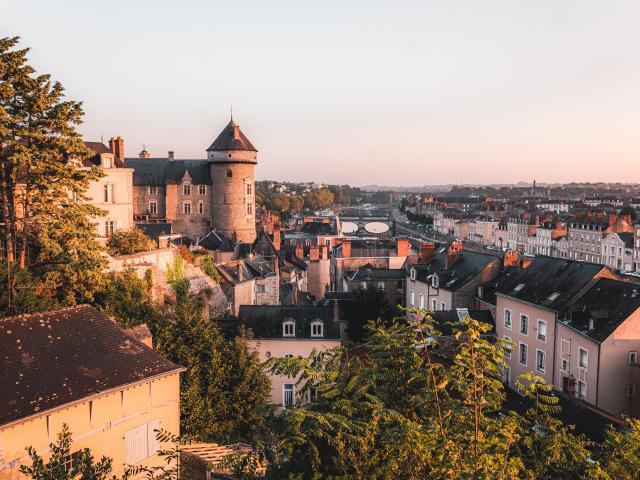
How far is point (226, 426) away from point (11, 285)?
7.62m

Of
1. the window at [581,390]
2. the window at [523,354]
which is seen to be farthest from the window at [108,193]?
the window at [581,390]

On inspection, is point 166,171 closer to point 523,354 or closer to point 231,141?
point 231,141

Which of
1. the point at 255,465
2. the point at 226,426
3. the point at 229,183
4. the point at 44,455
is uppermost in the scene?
the point at 229,183

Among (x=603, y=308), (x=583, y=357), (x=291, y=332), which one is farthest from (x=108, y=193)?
(x=603, y=308)

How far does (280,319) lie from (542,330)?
39.5 feet

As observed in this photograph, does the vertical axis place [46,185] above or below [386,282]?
above

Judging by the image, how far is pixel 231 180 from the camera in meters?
46.7

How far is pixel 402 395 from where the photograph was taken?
831 cm

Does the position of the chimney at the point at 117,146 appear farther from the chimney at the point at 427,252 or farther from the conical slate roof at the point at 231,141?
the chimney at the point at 427,252

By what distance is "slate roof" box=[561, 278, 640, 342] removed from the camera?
74.0ft

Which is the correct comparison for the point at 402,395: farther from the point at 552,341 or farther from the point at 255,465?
the point at 552,341

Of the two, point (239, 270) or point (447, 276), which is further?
point (447, 276)

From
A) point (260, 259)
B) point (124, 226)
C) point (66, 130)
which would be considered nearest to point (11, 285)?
point (66, 130)

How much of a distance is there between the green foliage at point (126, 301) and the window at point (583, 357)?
55.0 ft
